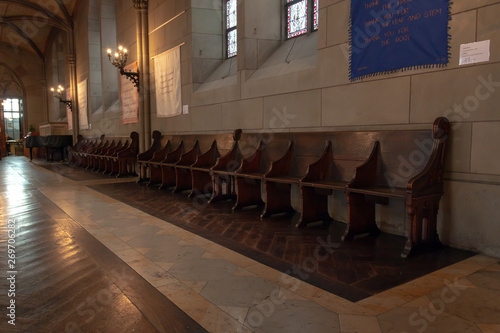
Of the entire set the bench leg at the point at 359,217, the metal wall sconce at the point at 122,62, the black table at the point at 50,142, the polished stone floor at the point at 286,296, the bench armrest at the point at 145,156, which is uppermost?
the metal wall sconce at the point at 122,62

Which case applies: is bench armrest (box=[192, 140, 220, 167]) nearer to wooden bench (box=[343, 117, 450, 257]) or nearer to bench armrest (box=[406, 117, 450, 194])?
wooden bench (box=[343, 117, 450, 257])

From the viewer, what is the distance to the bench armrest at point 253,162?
465cm

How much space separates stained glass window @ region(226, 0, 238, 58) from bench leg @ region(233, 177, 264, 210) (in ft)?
10.7

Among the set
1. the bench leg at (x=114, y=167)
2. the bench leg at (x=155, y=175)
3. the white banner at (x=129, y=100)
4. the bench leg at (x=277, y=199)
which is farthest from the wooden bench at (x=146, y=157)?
the bench leg at (x=277, y=199)

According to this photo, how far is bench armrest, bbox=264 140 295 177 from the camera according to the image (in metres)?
4.25

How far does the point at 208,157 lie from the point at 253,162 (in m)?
1.24

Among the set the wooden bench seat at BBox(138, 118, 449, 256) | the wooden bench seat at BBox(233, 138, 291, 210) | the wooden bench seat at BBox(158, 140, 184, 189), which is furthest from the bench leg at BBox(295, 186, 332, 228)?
the wooden bench seat at BBox(158, 140, 184, 189)

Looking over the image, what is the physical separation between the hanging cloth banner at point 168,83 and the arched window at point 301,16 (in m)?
2.59

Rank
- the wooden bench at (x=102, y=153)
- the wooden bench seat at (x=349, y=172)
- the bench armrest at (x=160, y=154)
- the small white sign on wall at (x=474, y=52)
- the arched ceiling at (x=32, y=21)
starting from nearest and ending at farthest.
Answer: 1. the small white sign on wall at (x=474, y=52)
2. the wooden bench seat at (x=349, y=172)
3. the bench armrest at (x=160, y=154)
4. the wooden bench at (x=102, y=153)
5. the arched ceiling at (x=32, y=21)

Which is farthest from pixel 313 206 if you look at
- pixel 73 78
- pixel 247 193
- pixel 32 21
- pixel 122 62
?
pixel 32 21

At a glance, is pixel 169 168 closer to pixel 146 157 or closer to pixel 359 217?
pixel 146 157

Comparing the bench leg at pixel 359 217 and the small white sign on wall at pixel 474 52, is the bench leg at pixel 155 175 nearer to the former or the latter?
the bench leg at pixel 359 217

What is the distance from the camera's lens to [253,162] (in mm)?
4758

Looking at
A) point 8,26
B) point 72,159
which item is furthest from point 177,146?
point 8,26
